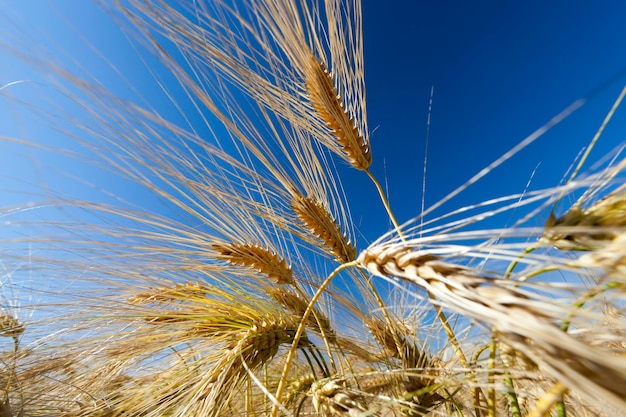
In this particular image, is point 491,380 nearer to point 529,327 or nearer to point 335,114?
point 529,327

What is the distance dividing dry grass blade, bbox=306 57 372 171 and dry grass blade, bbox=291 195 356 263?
28 centimetres

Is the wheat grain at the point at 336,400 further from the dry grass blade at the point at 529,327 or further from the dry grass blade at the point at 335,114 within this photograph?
the dry grass blade at the point at 335,114

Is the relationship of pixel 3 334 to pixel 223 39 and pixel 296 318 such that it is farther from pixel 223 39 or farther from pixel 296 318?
pixel 223 39

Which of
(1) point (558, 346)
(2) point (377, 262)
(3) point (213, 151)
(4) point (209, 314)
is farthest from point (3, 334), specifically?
(1) point (558, 346)

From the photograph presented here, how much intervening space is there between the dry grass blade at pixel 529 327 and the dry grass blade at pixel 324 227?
102cm

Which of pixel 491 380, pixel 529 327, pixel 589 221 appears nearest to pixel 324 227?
pixel 491 380

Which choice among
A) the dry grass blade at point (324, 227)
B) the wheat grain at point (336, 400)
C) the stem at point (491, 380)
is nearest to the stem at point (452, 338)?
the stem at point (491, 380)

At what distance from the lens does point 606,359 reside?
265 mm

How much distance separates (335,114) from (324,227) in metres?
0.53

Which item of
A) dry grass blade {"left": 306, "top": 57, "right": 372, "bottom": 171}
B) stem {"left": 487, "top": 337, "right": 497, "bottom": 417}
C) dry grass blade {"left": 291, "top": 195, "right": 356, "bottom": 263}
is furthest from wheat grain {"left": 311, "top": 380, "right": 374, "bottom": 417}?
dry grass blade {"left": 306, "top": 57, "right": 372, "bottom": 171}

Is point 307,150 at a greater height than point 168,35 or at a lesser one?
lesser

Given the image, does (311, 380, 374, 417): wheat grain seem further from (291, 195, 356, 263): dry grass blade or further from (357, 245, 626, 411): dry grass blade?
(291, 195, 356, 263): dry grass blade

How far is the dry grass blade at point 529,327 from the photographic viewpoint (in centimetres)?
28

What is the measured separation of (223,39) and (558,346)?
1.27 m
